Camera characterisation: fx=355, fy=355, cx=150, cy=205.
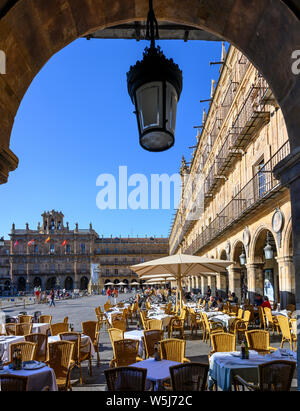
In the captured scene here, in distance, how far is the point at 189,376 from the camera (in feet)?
13.4

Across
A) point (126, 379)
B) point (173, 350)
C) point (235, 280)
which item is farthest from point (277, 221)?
point (126, 379)

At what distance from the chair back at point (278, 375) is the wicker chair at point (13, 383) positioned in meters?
2.71

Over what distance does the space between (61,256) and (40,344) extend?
77.8m

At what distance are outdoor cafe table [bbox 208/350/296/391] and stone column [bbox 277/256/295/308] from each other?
6.78m

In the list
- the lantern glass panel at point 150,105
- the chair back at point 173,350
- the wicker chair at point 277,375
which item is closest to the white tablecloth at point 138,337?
the chair back at point 173,350

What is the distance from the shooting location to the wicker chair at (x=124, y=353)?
613 centimetres

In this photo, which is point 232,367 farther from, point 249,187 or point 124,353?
point 249,187

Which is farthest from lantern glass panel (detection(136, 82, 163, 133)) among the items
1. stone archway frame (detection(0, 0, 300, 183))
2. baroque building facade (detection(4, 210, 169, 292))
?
baroque building facade (detection(4, 210, 169, 292))

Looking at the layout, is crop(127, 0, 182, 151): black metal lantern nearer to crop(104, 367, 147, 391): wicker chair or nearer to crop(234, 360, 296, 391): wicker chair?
crop(104, 367, 147, 391): wicker chair

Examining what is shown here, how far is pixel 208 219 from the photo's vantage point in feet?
89.8

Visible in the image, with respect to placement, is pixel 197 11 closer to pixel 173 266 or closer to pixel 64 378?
pixel 64 378

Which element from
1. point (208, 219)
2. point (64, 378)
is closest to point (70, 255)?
point (208, 219)
